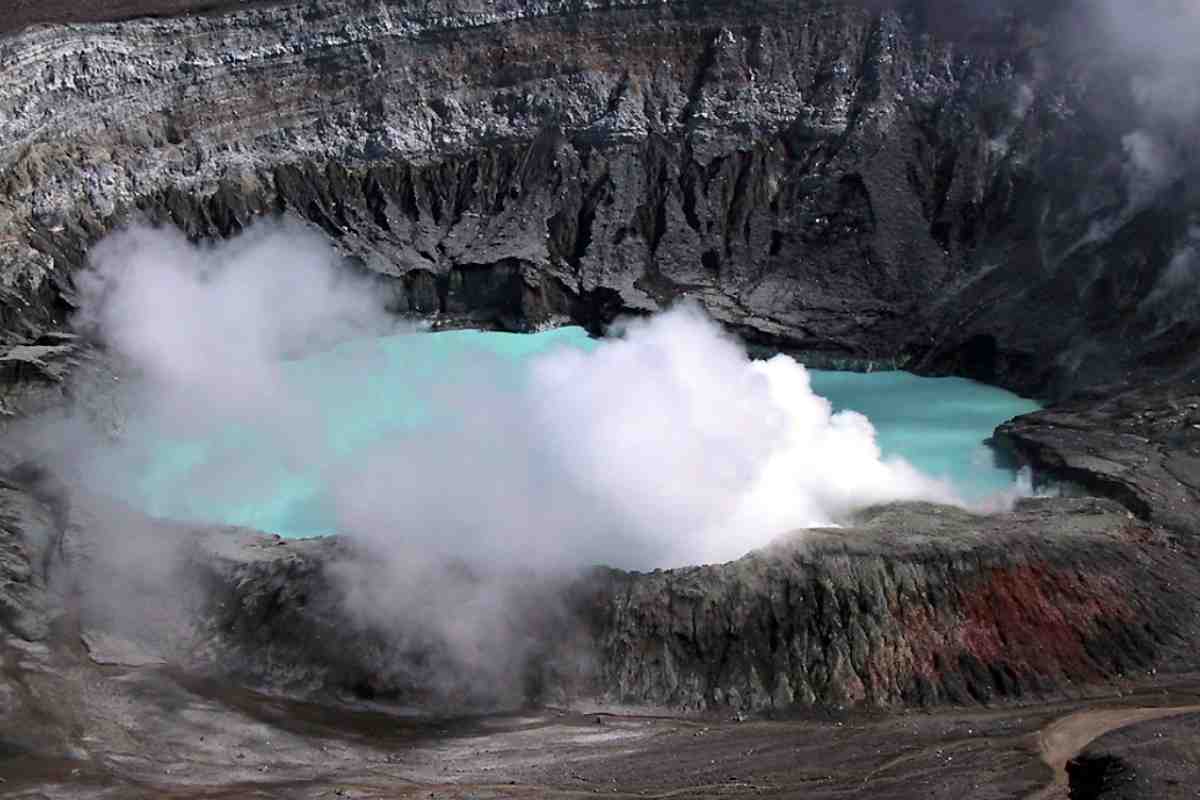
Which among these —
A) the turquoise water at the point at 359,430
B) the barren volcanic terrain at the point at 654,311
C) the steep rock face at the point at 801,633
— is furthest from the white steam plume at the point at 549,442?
the steep rock face at the point at 801,633

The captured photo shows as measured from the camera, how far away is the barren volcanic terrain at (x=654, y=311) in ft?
83.4

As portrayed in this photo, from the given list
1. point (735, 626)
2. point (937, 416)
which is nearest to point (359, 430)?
point (735, 626)

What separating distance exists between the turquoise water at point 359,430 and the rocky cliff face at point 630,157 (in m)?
3.19

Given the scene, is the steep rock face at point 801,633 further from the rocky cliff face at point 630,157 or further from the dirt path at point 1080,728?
the rocky cliff face at point 630,157

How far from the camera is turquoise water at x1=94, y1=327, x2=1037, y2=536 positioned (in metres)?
34.4

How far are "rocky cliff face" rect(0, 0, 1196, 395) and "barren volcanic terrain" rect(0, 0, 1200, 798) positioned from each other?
14 cm

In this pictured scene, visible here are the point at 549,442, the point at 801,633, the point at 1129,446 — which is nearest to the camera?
the point at 801,633

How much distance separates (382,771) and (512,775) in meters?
2.26

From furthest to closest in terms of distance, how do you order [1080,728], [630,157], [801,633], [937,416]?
1. [630,157]
2. [937,416]
3. [801,633]
4. [1080,728]

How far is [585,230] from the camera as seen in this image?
5141 cm

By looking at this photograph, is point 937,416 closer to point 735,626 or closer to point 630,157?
point 735,626

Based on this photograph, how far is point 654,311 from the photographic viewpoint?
158ft

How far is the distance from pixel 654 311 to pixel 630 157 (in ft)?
23.6

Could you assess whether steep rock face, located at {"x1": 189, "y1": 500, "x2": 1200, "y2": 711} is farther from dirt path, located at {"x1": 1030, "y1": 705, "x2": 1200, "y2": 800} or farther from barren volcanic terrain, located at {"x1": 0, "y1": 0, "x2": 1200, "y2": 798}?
dirt path, located at {"x1": 1030, "y1": 705, "x2": 1200, "y2": 800}
